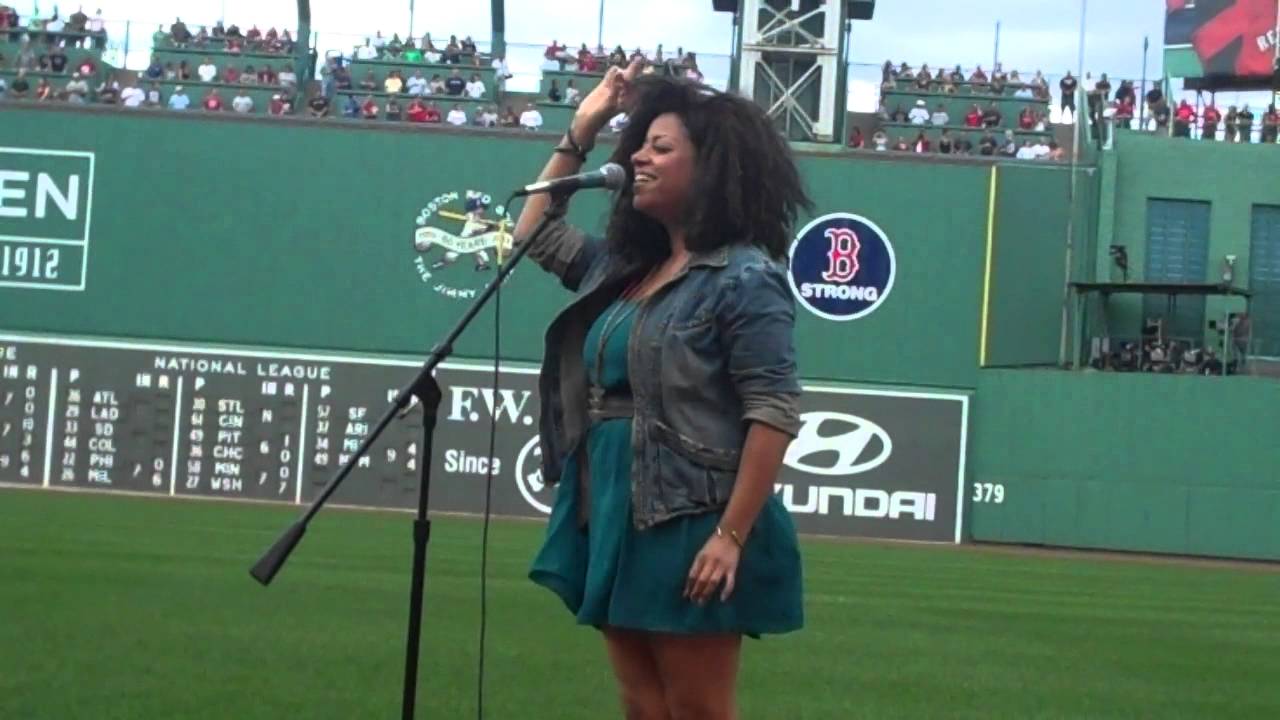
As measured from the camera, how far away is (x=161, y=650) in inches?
370

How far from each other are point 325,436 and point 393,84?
23.2 feet

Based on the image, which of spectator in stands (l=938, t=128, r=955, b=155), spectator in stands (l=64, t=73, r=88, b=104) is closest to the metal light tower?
spectator in stands (l=938, t=128, r=955, b=155)

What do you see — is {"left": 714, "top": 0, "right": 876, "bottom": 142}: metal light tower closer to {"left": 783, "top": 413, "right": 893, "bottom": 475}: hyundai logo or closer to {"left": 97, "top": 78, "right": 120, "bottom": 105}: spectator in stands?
{"left": 783, "top": 413, "right": 893, "bottom": 475}: hyundai logo

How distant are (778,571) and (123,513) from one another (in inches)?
774

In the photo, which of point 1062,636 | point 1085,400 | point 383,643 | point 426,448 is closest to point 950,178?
point 1085,400

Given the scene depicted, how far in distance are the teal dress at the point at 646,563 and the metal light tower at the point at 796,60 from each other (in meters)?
27.1

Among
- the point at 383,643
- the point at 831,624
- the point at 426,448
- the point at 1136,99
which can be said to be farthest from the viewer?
the point at 1136,99

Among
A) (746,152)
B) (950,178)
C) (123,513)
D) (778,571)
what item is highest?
(950,178)

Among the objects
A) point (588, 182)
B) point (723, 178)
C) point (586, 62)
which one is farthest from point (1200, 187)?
point (723, 178)

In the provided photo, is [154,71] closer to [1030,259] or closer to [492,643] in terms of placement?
[1030,259]

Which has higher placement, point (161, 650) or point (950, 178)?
point (950, 178)

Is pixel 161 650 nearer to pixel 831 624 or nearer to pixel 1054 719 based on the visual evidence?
pixel 1054 719

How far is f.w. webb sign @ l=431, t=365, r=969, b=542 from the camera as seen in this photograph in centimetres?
2917

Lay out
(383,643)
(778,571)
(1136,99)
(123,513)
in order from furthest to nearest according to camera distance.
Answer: (1136,99)
(123,513)
(383,643)
(778,571)
